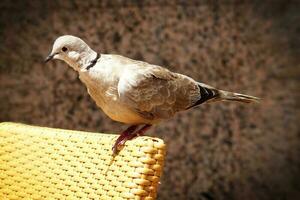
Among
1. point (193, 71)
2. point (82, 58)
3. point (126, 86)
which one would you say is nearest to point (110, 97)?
point (126, 86)

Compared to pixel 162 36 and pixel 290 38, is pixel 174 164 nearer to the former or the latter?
pixel 162 36

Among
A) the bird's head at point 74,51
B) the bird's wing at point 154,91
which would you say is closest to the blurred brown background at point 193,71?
the bird's wing at point 154,91

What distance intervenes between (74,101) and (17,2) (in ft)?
1.91

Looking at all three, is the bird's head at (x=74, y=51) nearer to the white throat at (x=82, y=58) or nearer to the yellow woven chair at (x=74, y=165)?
the white throat at (x=82, y=58)

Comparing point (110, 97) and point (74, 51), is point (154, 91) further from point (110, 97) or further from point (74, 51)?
point (74, 51)

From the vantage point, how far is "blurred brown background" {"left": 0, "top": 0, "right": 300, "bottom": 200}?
7.56 feet

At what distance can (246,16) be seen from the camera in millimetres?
2311

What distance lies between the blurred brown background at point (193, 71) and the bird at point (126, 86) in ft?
2.59

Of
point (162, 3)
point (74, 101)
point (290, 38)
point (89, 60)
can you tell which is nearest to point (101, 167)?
point (89, 60)

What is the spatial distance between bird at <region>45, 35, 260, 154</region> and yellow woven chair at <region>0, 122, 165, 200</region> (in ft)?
0.54

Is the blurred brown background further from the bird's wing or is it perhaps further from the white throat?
the white throat

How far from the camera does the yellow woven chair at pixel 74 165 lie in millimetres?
1033

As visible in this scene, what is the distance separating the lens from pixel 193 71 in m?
2.31

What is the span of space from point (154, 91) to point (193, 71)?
35.3 inches
